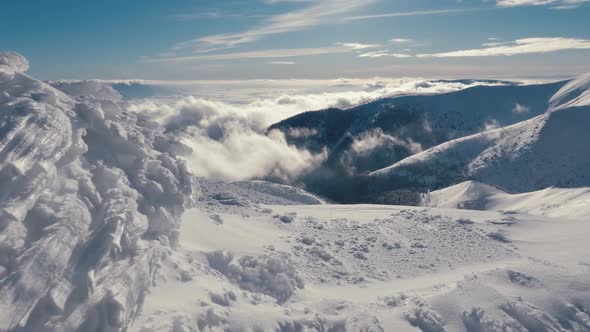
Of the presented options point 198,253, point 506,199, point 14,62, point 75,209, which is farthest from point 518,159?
point 75,209

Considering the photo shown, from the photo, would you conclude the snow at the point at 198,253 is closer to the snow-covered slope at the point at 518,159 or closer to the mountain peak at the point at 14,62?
the mountain peak at the point at 14,62

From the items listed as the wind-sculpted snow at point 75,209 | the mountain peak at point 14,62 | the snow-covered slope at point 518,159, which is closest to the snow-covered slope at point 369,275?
the wind-sculpted snow at point 75,209

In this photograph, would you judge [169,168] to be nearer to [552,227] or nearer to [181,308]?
[181,308]

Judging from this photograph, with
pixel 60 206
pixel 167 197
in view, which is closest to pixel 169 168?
pixel 167 197

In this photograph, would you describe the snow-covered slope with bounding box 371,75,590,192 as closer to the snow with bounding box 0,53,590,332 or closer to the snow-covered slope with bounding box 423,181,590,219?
the snow-covered slope with bounding box 423,181,590,219

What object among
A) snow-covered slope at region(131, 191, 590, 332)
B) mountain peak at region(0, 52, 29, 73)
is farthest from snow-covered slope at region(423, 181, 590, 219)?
mountain peak at region(0, 52, 29, 73)

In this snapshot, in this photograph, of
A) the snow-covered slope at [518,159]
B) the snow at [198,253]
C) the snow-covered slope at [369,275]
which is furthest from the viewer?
the snow-covered slope at [518,159]
